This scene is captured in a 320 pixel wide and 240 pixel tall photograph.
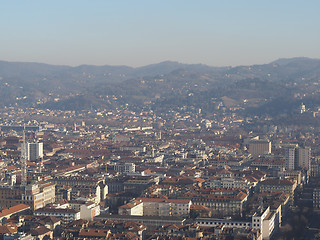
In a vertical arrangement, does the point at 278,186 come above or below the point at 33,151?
above

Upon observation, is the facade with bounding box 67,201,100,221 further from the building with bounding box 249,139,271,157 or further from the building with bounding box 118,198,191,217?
the building with bounding box 249,139,271,157

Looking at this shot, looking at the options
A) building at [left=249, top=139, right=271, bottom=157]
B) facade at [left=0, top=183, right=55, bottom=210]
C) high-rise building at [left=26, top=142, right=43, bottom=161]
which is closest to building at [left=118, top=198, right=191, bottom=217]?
facade at [left=0, top=183, right=55, bottom=210]

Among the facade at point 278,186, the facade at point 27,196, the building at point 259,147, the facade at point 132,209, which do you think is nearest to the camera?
the facade at point 132,209

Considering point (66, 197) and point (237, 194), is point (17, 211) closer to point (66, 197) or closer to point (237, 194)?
point (66, 197)

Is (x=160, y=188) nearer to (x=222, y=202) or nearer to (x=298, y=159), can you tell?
(x=222, y=202)

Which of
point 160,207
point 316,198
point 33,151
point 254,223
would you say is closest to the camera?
point 254,223

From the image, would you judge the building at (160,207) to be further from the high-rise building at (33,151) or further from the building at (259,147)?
the building at (259,147)

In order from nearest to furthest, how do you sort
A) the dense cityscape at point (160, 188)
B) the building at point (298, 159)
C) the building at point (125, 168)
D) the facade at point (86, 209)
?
the dense cityscape at point (160, 188) < the facade at point (86, 209) < the building at point (125, 168) < the building at point (298, 159)

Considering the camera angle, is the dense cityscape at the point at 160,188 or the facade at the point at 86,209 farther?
the facade at the point at 86,209

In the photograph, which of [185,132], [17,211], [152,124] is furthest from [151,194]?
[152,124]

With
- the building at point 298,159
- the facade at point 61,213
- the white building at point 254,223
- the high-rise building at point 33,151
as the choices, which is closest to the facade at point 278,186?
the white building at point 254,223

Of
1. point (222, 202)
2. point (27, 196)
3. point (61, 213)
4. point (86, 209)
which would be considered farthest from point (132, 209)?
point (27, 196)
